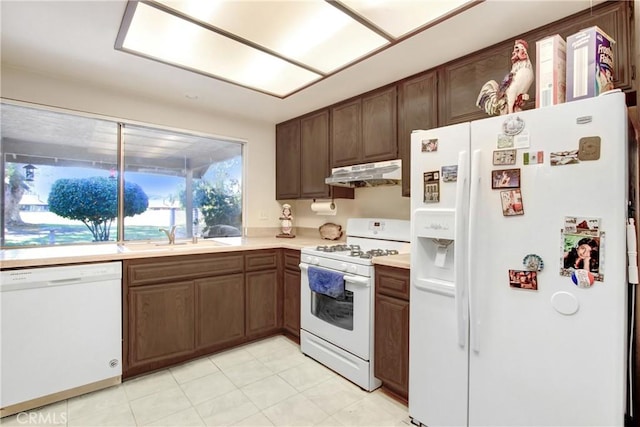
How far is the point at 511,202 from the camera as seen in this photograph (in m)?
1.41

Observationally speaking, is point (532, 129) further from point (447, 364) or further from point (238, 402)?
point (238, 402)

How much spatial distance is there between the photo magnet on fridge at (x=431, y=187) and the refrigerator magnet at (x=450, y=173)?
4 cm

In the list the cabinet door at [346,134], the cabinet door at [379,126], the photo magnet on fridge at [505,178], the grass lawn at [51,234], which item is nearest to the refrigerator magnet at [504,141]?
the photo magnet on fridge at [505,178]

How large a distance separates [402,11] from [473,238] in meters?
1.20

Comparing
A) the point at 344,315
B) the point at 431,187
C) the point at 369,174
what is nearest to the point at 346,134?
the point at 369,174

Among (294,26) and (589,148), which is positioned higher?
(294,26)

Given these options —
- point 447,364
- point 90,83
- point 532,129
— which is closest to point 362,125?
point 532,129

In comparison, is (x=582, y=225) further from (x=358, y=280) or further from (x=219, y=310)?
(x=219, y=310)

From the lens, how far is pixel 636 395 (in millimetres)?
1391

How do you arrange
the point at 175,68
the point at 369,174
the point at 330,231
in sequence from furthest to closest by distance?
1. the point at 330,231
2. the point at 369,174
3. the point at 175,68

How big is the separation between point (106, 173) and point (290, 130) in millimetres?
1882

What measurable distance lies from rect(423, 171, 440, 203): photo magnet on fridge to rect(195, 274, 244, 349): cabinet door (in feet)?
5.93

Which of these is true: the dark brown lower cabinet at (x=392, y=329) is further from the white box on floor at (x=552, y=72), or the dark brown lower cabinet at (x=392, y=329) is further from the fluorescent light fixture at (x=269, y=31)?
the fluorescent light fixture at (x=269, y=31)

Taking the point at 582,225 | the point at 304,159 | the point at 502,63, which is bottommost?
the point at 582,225
